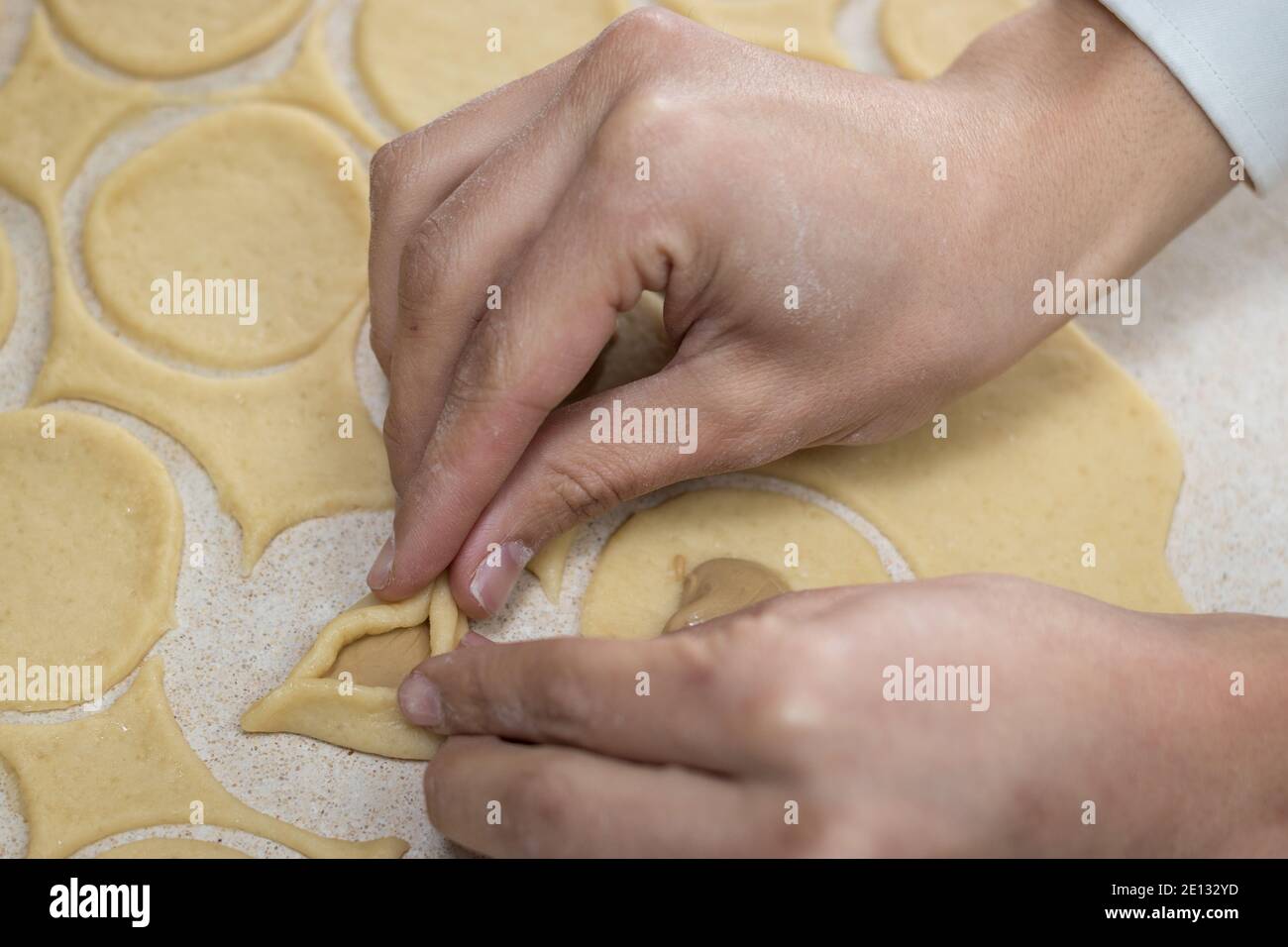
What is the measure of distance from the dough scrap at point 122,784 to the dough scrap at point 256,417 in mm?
197

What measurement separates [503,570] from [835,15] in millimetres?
1018

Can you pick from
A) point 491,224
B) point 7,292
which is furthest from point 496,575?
point 7,292

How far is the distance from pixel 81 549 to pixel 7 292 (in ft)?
1.23

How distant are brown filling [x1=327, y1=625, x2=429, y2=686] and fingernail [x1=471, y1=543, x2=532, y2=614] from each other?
0.08 m

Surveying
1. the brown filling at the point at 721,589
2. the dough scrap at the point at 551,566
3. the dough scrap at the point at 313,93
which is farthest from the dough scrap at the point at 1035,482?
the dough scrap at the point at 313,93

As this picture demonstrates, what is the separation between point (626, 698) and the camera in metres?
0.89

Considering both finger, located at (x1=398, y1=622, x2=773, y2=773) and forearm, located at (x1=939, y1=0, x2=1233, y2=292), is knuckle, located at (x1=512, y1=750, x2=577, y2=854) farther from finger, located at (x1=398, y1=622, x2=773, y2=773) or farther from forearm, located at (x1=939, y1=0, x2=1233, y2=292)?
forearm, located at (x1=939, y1=0, x2=1233, y2=292)

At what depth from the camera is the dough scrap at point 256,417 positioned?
1294mm

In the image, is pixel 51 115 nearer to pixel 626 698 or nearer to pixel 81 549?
pixel 81 549

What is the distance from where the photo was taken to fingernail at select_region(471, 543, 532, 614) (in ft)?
3.78

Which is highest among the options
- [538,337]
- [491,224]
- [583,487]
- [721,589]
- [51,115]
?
[51,115]

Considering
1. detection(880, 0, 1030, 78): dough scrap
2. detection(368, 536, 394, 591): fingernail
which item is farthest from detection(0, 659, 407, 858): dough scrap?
detection(880, 0, 1030, 78): dough scrap

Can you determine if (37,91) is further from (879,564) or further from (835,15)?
(879,564)

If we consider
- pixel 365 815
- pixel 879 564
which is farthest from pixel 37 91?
pixel 879 564
